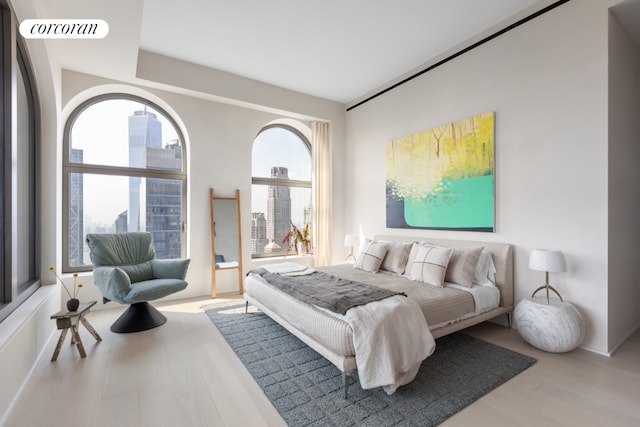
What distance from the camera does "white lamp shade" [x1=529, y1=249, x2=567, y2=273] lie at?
8.33ft

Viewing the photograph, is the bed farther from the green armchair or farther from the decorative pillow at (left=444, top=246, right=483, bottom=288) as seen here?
the green armchair

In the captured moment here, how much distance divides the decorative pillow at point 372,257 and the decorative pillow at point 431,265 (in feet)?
1.75

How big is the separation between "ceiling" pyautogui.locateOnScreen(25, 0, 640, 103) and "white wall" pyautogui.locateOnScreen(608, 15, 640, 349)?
1.88ft

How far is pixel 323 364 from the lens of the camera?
237 centimetres

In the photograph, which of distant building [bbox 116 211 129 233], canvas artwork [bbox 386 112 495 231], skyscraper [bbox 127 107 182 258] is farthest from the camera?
skyscraper [bbox 127 107 182 258]

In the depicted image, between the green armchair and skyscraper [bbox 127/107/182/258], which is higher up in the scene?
skyscraper [bbox 127/107/182/258]

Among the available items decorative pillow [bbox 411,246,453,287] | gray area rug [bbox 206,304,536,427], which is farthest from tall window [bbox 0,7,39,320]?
decorative pillow [bbox 411,246,453,287]

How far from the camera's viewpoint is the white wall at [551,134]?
8.24 ft

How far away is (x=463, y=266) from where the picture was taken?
3020 mm

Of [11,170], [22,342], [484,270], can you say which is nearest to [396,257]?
[484,270]

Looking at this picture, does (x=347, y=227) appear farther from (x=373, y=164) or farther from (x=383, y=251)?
(x=383, y=251)

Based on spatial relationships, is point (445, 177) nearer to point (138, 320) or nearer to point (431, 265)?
point (431, 265)

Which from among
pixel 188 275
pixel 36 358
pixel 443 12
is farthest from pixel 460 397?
pixel 188 275

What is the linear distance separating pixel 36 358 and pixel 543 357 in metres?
4.02
